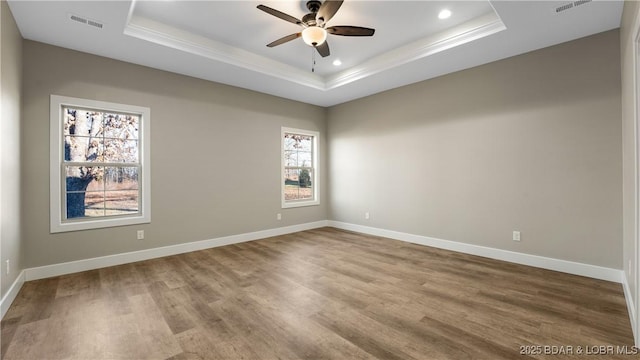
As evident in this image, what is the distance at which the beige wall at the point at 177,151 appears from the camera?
3311 mm

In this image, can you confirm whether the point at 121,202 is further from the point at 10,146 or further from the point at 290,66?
the point at 290,66

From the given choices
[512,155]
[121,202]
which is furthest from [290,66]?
[512,155]

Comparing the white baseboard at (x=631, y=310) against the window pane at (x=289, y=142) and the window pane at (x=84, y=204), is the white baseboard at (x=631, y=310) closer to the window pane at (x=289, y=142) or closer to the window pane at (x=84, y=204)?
the window pane at (x=289, y=142)

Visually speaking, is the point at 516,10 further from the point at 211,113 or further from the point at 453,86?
the point at 211,113

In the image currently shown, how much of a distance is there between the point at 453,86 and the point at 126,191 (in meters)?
5.20

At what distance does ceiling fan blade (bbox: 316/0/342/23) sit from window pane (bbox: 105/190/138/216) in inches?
138

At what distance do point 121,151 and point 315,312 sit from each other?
354cm

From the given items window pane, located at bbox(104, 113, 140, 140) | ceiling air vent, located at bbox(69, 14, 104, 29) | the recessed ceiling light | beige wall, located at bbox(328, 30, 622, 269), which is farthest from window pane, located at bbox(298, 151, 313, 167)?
ceiling air vent, located at bbox(69, 14, 104, 29)

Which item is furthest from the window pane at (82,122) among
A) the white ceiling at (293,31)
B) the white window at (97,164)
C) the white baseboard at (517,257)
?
the white baseboard at (517,257)

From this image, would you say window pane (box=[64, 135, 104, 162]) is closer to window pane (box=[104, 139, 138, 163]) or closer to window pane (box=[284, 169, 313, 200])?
window pane (box=[104, 139, 138, 163])

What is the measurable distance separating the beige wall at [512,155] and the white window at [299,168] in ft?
4.54

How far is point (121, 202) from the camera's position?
396 centimetres


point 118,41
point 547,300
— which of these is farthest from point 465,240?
point 118,41

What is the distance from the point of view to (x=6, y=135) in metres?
2.57
